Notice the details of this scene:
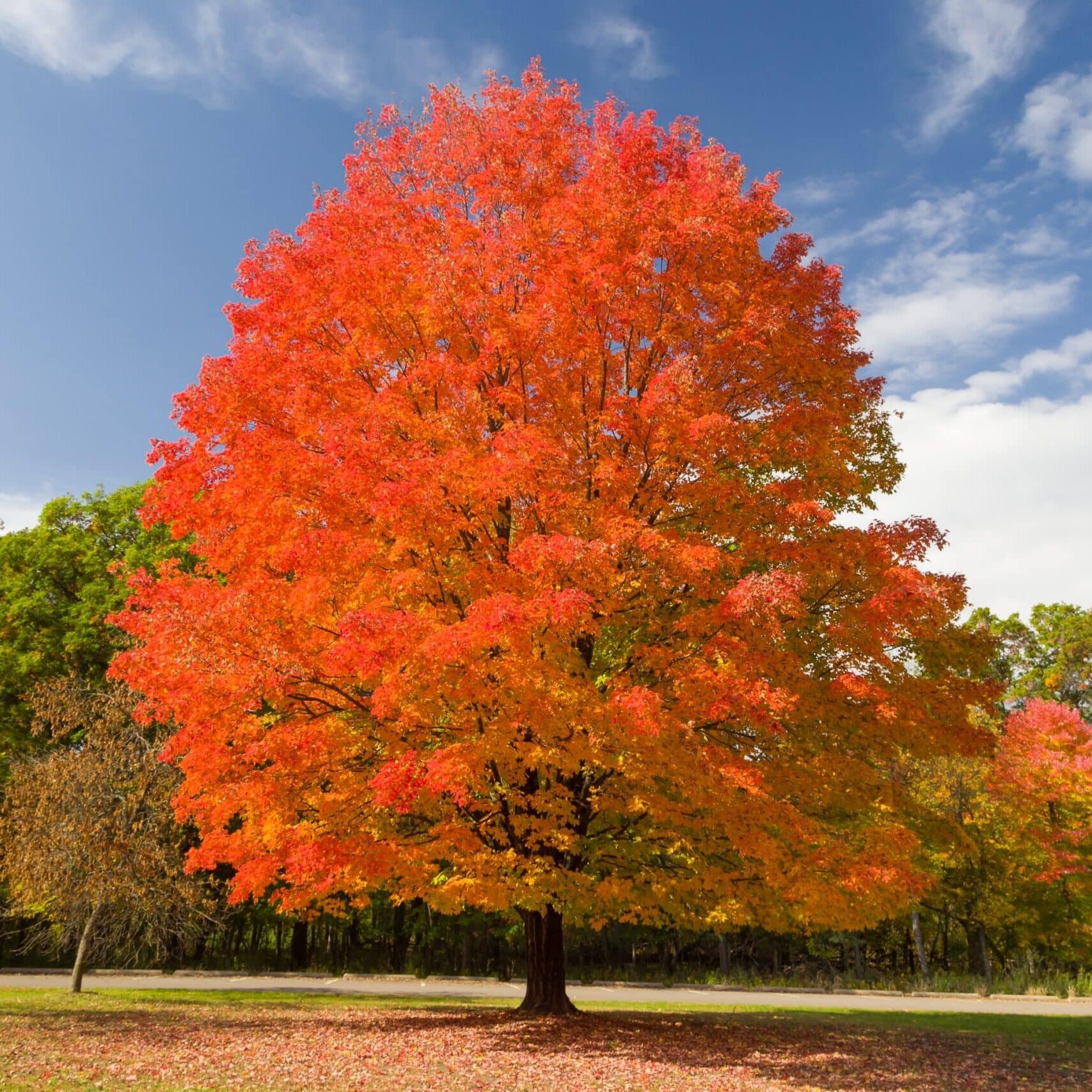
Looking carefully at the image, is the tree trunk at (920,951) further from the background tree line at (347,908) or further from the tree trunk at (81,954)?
the tree trunk at (81,954)

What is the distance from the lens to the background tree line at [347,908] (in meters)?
18.5

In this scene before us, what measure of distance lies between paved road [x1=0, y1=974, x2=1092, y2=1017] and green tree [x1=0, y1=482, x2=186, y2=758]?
903cm

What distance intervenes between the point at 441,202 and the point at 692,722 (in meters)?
9.06

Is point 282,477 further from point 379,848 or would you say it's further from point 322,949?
point 322,949

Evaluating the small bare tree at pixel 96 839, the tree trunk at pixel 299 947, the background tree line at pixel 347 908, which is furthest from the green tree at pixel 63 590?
the tree trunk at pixel 299 947

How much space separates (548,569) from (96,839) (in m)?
14.0

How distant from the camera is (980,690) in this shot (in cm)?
1151

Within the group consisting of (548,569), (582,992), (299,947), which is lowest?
(582,992)

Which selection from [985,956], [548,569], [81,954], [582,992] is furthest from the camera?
[985,956]

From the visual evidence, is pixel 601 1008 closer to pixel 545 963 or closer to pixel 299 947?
pixel 545 963

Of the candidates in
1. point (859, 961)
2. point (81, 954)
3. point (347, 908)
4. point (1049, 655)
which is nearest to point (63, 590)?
point (81, 954)

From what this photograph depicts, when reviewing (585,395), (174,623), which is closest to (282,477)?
(174,623)

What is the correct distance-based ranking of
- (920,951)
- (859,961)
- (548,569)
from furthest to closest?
(859,961), (920,951), (548,569)

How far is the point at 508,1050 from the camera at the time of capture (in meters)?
11.1
